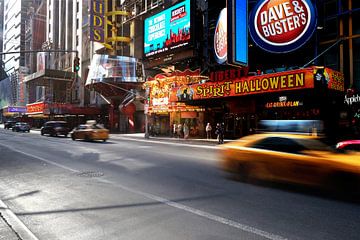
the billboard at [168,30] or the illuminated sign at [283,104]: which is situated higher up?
the billboard at [168,30]

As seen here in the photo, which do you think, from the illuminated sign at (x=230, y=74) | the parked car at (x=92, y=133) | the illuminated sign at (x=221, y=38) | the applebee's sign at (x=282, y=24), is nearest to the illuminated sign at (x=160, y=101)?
the illuminated sign at (x=221, y=38)

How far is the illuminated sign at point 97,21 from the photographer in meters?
48.8

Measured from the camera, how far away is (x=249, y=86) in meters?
21.9

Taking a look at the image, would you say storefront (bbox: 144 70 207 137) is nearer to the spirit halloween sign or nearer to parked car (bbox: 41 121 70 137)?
the spirit halloween sign

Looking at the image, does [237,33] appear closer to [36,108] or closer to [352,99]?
[352,99]

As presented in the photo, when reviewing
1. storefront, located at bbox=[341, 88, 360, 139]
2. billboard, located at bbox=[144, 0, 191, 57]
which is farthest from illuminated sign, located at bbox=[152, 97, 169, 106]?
storefront, located at bbox=[341, 88, 360, 139]

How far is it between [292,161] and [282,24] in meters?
19.0

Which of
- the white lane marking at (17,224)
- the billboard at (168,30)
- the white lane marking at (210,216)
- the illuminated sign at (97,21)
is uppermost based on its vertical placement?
the illuminated sign at (97,21)

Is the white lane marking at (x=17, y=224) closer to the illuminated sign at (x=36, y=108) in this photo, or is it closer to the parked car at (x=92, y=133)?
the parked car at (x=92, y=133)

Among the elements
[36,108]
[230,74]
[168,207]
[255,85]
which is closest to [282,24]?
[230,74]

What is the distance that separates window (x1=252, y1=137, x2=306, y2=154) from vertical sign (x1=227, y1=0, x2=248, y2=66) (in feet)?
58.2

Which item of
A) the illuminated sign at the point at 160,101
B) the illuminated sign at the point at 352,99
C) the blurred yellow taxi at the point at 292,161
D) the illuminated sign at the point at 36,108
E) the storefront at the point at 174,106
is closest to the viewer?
the blurred yellow taxi at the point at 292,161

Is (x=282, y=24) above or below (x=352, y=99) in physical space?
above

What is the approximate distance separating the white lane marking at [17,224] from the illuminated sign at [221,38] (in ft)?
83.0
